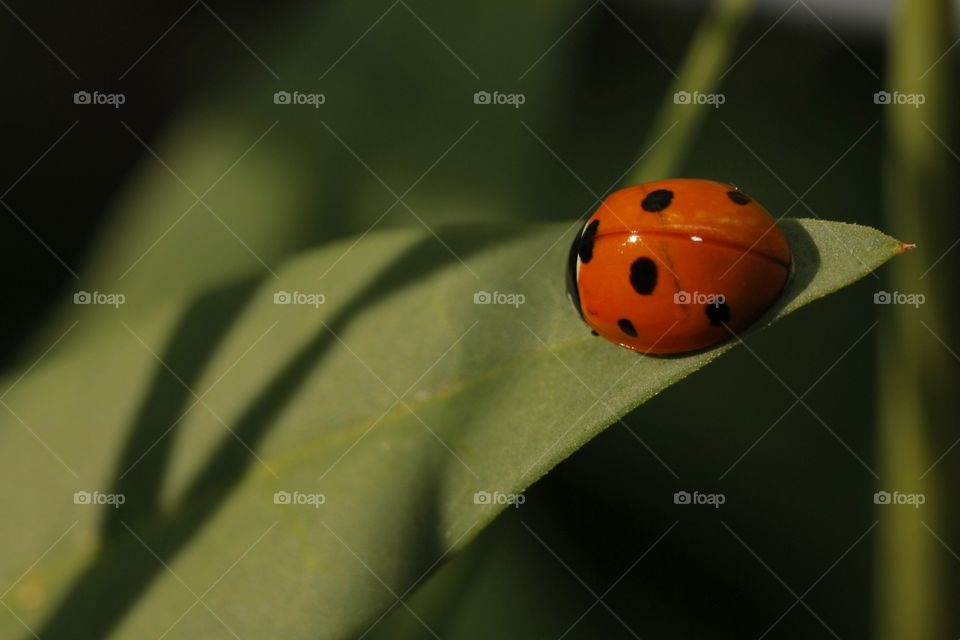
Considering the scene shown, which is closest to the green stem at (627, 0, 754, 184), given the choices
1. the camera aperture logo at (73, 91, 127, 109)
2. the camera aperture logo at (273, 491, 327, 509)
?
the camera aperture logo at (273, 491, 327, 509)

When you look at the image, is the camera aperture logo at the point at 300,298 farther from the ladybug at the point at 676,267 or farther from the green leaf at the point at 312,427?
the ladybug at the point at 676,267

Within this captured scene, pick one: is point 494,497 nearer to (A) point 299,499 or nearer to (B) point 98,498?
(A) point 299,499

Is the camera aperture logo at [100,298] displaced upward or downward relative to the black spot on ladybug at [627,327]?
downward

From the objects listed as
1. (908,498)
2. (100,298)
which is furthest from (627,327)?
(100,298)

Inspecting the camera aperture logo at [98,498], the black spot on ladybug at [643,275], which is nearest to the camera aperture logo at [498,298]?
the black spot on ladybug at [643,275]

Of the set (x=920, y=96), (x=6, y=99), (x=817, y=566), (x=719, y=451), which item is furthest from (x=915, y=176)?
(x=6, y=99)

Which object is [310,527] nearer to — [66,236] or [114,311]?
[114,311]

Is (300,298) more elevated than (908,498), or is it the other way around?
(300,298)

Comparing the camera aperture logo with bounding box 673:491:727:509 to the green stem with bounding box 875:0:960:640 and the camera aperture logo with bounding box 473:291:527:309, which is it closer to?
the green stem with bounding box 875:0:960:640
